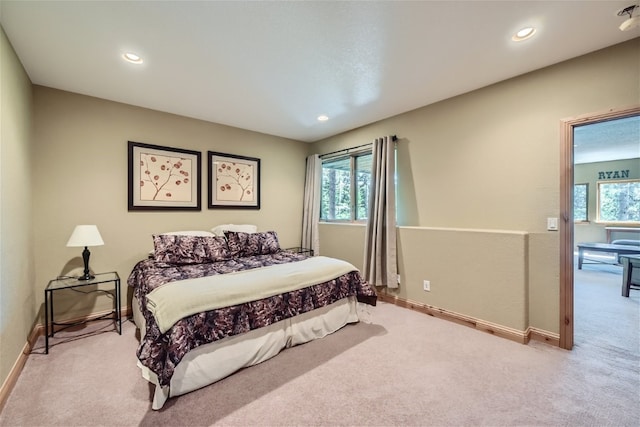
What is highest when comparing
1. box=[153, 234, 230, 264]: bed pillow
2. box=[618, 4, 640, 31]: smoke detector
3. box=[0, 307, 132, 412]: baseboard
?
box=[618, 4, 640, 31]: smoke detector

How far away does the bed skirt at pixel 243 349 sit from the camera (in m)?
1.79

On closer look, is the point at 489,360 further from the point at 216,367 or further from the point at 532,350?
the point at 216,367

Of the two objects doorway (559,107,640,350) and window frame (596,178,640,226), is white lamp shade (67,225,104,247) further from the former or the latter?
window frame (596,178,640,226)

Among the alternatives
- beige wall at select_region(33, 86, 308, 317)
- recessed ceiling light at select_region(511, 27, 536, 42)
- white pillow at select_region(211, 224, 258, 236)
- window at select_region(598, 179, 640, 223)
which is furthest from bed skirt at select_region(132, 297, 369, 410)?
window at select_region(598, 179, 640, 223)

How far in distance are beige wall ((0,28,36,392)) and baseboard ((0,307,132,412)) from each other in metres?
0.05

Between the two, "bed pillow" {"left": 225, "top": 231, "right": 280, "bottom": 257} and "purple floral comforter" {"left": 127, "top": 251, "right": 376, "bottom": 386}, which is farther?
"bed pillow" {"left": 225, "top": 231, "right": 280, "bottom": 257}

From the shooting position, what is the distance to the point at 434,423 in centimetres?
155

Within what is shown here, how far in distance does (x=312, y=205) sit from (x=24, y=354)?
3612 mm

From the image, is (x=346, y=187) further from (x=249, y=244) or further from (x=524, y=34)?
(x=524, y=34)

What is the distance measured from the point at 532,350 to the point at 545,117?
6.88ft

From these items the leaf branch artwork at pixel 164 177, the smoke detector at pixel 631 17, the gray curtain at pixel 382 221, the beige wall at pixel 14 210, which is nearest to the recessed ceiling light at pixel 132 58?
the beige wall at pixel 14 210

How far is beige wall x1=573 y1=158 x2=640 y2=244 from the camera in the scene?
6.66m

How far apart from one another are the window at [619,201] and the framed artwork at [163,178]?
31.2 feet

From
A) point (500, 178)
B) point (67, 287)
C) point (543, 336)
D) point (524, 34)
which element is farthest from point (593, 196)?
point (67, 287)
